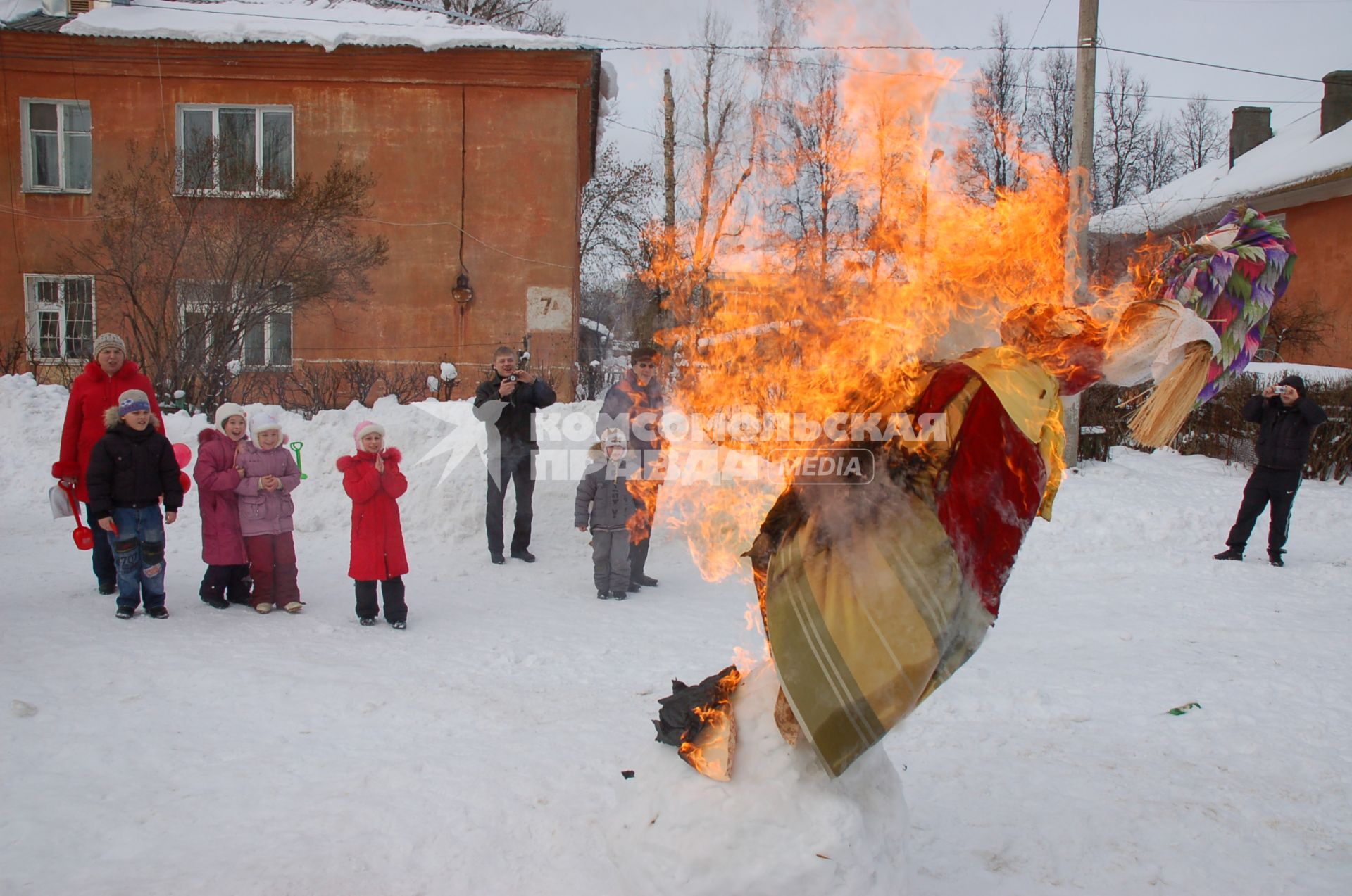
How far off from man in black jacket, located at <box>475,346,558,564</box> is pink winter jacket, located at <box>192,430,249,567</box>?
247 cm

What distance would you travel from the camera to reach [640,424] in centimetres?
820

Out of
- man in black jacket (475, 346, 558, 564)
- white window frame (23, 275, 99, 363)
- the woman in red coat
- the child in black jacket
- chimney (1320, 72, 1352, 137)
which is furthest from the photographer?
chimney (1320, 72, 1352, 137)

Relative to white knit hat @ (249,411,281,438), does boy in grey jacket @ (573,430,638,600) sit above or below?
below

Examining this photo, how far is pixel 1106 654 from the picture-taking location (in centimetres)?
612

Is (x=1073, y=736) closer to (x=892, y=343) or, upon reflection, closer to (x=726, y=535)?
(x=726, y=535)

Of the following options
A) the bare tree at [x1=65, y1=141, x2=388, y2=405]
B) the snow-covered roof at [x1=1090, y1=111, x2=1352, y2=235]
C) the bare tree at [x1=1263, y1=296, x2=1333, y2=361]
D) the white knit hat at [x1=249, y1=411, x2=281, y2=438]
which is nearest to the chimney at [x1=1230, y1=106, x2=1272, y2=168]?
the snow-covered roof at [x1=1090, y1=111, x2=1352, y2=235]

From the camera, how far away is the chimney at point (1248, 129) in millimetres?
26266

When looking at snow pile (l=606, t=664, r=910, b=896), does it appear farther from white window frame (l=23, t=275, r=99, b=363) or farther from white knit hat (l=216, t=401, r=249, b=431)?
white window frame (l=23, t=275, r=99, b=363)

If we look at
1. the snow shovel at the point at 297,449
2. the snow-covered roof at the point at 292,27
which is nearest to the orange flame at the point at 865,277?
the snow shovel at the point at 297,449

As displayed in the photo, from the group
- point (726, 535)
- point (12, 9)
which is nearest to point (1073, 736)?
point (726, 535)

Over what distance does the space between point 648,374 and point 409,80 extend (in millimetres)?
11175

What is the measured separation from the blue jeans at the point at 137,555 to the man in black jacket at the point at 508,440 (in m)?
3.06

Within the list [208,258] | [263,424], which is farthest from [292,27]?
[263,424]

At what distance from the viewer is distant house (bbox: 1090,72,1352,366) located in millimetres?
19625
